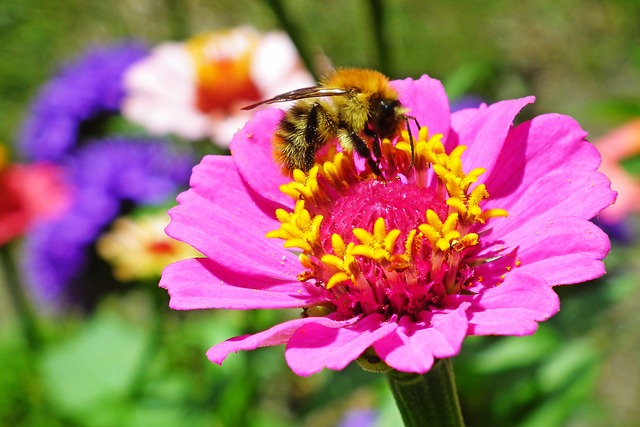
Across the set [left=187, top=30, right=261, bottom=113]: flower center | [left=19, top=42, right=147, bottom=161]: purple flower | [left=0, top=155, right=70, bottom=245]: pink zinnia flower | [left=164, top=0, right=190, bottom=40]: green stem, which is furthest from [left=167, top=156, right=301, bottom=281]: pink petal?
[left=19, top=42, right=147, bottom=161]: purple flower

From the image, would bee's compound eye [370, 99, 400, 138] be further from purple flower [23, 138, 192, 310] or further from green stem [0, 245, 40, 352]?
green stem [0, 245, 40, 352]

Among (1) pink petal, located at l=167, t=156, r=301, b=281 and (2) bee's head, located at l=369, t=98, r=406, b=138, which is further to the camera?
(2) bee's head, located at l=369, t=98, r=406, b=138

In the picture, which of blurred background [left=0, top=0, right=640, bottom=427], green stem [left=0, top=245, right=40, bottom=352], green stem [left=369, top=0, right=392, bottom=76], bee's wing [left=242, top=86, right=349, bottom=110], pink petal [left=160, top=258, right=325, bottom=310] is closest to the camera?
pink petal [left=160, top=258, right=325, bottom=310]

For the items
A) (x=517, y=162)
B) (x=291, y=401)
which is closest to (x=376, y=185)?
(x=517, y=162)

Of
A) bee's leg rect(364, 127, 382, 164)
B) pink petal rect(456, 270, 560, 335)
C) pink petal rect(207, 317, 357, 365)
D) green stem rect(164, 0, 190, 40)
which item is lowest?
pink petal rect(456, 270, 560, 335)

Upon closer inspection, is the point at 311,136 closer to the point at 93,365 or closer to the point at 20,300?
the point at 20,300

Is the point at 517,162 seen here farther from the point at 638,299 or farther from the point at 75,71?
the point at 638,299
